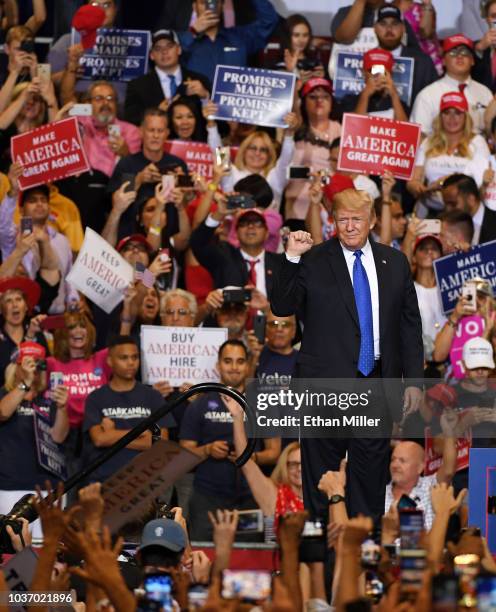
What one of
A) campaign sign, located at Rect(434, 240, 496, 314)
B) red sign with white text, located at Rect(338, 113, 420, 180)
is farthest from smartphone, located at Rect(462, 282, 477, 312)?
red sign with white text, located at Rect(338, 113, 420, 180)

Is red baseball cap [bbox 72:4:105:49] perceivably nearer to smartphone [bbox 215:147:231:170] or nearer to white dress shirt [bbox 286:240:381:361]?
smartphone [bbox 215:147:231:170]

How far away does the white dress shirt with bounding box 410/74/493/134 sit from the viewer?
12.7 m

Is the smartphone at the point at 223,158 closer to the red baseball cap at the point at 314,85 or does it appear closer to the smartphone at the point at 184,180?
the smartphone at the point at 184,180

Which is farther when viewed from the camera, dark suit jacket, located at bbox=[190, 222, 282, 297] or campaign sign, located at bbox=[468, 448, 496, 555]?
dark suit jacket, located at bbox=[190, 222, 282, 297]

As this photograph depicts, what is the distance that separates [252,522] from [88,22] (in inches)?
202

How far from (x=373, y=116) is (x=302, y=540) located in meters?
6.40

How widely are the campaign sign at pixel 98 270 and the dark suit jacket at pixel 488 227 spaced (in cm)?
267

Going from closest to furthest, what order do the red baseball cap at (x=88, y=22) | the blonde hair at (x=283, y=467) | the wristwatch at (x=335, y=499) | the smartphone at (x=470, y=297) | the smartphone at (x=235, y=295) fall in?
the wristwatch at (x=335, y=499) → the blonde hair at (x=283, y=467) → the smartphone at (x=470, y=297) → the smartphone at (x=235, y=295) → the red baseball cap at (x=88, y=22)

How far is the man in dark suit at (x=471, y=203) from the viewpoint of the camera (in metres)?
11.7

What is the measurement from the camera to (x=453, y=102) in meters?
12.2

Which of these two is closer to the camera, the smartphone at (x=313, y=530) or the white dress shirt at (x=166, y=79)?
the smartphone at (x=313, y=530)

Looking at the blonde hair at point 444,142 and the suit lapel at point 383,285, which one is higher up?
the blonde hair at point 444,142

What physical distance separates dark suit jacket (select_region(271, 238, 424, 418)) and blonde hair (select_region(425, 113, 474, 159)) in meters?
4.95

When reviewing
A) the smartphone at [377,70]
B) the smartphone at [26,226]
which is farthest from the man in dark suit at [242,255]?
the smartphone at [377,70]
